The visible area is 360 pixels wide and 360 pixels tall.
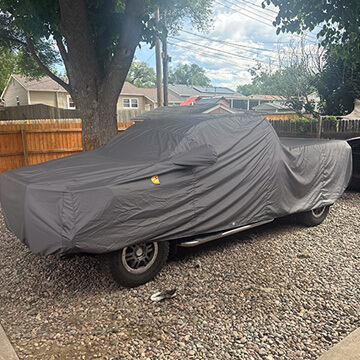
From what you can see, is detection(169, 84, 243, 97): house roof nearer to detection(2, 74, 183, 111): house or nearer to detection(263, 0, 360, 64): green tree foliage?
detection(2, 74, 183, 111): house

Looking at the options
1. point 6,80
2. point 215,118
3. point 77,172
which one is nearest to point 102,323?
point 77,172

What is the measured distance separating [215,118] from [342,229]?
2809mm

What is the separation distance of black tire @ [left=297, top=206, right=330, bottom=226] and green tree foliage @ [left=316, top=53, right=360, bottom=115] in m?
8.45

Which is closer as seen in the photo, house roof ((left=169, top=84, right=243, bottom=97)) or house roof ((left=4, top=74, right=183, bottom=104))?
house roof ((left=4, top=74, right=183, bottom=104))

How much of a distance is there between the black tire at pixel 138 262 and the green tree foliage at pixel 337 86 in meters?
11.3

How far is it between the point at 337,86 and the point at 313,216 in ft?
31.8

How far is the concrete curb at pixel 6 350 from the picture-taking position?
2551 mm

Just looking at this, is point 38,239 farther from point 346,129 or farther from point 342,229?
point 346,129

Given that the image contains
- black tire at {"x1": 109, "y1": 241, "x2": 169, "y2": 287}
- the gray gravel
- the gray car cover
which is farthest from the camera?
black tire at {"x1": 109, "y1": 241, "x2": 169, "y2": 287}

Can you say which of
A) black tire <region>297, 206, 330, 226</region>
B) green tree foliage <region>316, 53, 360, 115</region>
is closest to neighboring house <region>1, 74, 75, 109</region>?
green tree foliage <region>316, 53, 360, 115</region>

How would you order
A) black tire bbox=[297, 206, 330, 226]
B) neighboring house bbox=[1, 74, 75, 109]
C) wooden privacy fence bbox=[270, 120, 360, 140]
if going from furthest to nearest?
1. neighboring house bbox=[1, 74, 75, 109]
2. wooden privacy fence bbox=[270, 120, 360, 140]
3. black tire bbox=[297, 206, 330, 226]

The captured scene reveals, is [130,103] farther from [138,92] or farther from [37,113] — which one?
[37,113]

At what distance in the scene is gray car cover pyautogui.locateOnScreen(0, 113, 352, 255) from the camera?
3098mm

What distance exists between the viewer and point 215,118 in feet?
14.8
